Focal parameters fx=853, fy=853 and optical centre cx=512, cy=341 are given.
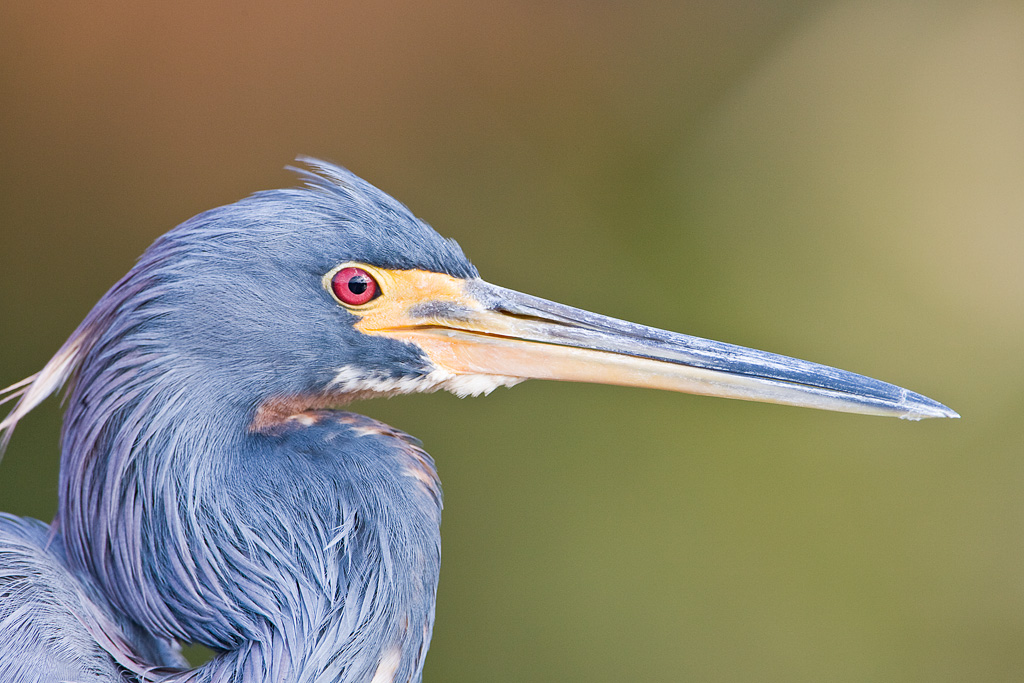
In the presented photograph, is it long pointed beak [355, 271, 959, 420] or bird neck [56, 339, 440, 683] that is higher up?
long pointed beak [355, 271, 959, 420]

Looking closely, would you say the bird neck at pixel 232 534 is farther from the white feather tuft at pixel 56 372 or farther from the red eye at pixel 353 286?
the red eye at pixel 353 286

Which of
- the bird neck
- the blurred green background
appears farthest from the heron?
the blurred green background

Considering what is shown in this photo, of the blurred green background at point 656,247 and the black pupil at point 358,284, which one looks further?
the blurred green background at point 656,247

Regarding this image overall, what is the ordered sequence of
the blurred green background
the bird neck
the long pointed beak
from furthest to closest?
the blurred green background → the long pointed beak → the bird neck

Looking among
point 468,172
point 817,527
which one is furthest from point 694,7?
point 817,527

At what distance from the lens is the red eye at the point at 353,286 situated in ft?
3.08

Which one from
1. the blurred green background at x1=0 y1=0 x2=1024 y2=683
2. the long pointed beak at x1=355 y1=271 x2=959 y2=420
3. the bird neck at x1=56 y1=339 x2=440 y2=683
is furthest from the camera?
the blurred green background at x1=0 y1=0 x2=1024 y2=683

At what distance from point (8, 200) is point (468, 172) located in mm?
1264

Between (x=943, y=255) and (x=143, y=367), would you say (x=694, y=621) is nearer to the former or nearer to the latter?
(x=943, y=255)

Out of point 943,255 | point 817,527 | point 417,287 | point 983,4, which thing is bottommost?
point 417,287

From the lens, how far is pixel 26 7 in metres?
2.28

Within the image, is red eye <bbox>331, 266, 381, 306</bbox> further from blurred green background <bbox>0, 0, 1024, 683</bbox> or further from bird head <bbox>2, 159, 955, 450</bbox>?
blurred green background <bbox>0, 0, 1024, 683</bbox>

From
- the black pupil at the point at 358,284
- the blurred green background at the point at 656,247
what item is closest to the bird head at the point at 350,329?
the black pupil at the point at 358,284

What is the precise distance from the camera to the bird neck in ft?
2.83
